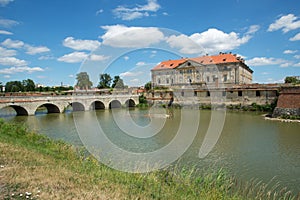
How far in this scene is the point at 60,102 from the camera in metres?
29.8

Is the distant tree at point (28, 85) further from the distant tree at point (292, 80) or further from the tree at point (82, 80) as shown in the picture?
the distant tree at point (292, 80)

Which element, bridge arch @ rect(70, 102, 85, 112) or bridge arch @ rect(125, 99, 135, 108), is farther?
bridge arch @ rect(125, 99, 135, 108)

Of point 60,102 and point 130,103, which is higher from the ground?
point 60,102

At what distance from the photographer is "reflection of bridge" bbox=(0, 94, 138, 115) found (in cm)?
2511

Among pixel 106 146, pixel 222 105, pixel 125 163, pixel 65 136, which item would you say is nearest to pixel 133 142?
pixel 106 146

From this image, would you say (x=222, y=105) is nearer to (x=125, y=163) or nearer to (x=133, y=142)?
(x=133, y=142)

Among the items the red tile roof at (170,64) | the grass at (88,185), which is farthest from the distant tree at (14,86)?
the grass at (88,185)

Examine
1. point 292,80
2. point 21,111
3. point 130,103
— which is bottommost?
point 21,111

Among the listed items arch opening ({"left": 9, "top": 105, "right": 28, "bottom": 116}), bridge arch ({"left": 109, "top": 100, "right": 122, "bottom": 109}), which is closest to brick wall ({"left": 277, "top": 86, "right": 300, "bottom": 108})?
bridge arch ({"left": 109, "top": 100, "right": 122, "bottom": 109})

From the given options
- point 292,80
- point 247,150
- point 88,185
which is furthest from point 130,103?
point 88,185

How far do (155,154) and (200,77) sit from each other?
121ft

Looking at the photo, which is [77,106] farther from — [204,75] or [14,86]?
[14,86]

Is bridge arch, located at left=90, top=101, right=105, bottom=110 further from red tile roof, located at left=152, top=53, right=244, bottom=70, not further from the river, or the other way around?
red tile roof, located at left=152, top=53, right=244, bottom=70

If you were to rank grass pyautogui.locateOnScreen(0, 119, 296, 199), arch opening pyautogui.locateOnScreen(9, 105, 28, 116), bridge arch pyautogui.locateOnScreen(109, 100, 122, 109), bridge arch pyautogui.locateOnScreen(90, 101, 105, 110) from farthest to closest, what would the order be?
bridge arch pyautogui.locateOnScreen(109, 100, 122, 109) → bridge arch pyautogui.locateOnScreen(90, 101, 105, 110) → arch opening pyautogui.locateOnScreen(9, 105, 28, 116) → grass pyautogui.locateOnScreen(0, 119, 296, 199)
